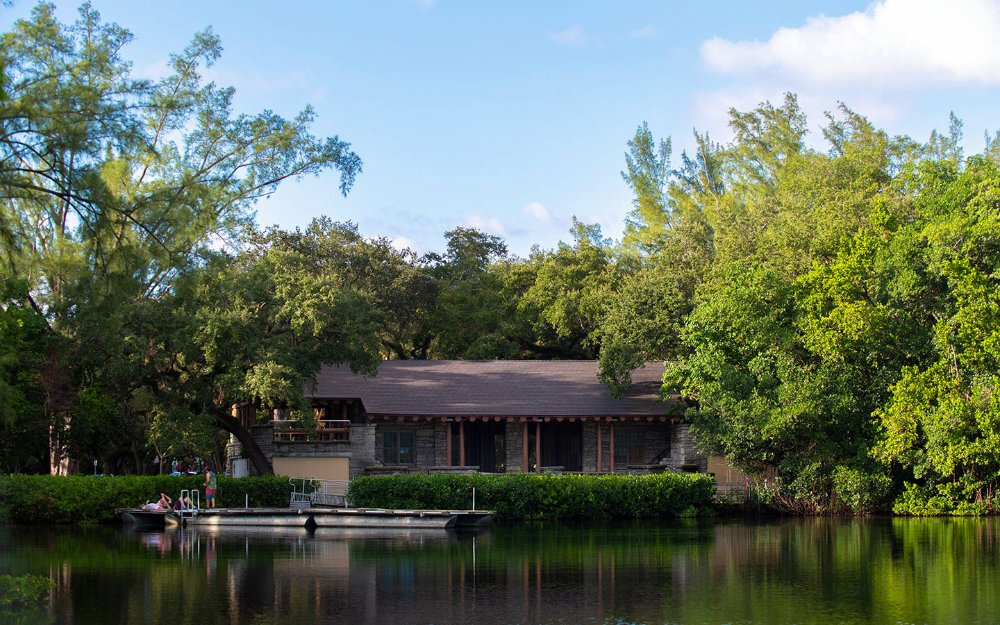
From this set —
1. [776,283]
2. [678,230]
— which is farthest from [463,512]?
[678,230]

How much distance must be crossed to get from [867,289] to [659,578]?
18.4 meters

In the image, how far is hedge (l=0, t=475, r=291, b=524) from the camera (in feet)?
106

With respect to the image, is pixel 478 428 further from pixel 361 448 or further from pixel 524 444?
pixel 361 448

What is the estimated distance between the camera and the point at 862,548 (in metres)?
24.9

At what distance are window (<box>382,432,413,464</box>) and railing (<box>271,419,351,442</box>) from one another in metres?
2.21

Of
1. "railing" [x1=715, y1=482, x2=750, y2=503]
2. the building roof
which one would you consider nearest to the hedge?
the building roof

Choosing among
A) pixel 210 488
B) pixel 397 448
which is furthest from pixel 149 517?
pixel 397 448

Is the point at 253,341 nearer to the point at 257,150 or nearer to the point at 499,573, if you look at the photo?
the point at 257,150

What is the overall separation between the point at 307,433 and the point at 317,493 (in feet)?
7.59

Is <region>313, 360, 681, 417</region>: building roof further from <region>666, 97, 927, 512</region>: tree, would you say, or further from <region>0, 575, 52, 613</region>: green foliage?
<region>0, 575, 52, 613</region>: green foliage

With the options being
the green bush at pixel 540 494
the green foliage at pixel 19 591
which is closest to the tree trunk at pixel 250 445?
the green bush at pixel 540 494

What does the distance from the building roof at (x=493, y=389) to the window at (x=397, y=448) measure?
1563mm

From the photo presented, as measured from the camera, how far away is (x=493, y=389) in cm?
Answer: 4194

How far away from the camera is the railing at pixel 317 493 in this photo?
3544cm
